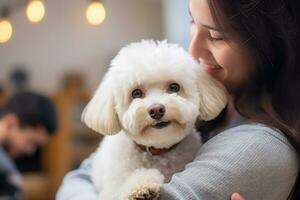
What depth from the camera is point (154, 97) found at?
45.2 inches

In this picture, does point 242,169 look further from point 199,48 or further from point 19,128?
point 19,128

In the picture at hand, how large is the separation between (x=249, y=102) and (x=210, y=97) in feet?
0.38

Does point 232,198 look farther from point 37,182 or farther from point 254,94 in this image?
point 37,182

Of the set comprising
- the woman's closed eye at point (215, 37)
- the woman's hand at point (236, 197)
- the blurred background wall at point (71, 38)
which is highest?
the woman's closed eye at point (215, 37)

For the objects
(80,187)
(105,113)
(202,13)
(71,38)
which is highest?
(202,13)

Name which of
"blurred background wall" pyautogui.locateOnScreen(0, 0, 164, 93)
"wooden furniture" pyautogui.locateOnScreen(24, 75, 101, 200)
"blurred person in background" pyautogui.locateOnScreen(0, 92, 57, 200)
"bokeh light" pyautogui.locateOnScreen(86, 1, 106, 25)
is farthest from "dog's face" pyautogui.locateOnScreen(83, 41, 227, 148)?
"blurred background wall" pyautogui.locateOnScreen(0, 0, 164, 93)

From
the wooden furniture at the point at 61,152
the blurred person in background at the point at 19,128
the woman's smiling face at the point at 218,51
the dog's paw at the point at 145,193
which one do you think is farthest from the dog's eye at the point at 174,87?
the wooden furniture at the point at 61,152

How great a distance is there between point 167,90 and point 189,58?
11 centimetres

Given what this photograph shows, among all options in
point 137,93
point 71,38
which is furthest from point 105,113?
point 71,38

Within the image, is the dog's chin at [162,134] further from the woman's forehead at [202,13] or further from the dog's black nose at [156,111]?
the woman's forehead at [202,13]

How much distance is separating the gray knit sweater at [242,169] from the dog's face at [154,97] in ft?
0.28

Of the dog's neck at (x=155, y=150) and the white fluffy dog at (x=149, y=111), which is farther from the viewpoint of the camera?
the dog's neck at (x=155, y=150)

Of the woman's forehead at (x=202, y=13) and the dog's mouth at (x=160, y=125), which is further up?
the woman's forehead at (x=202, y=13)

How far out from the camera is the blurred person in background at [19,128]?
3.12m
